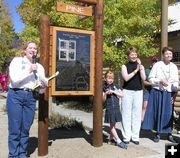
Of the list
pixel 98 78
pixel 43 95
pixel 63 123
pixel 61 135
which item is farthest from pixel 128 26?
pixel 43 95

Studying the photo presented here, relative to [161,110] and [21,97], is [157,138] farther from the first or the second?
[21,97]

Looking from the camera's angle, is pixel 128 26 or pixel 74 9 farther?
pixel 128 26

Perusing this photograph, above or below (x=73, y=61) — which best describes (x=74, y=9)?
above

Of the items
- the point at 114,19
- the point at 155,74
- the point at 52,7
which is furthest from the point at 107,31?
the point at 155,74

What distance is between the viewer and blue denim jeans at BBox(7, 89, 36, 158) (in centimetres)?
581

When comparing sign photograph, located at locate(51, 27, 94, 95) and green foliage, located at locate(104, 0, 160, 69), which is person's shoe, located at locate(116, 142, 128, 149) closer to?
sign photograph, located at locate(51, 27, 94, 95)

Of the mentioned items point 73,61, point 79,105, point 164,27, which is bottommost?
point 79,105

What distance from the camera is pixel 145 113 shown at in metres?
8.20

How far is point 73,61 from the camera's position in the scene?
270 inches

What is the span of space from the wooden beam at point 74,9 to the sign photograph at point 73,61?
0.31 metres

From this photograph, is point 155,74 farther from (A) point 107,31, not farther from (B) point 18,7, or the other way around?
(B) point 18,7

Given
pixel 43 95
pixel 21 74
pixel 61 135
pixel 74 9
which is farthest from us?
pixel 61 135

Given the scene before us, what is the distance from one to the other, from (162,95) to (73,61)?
6.72 feet

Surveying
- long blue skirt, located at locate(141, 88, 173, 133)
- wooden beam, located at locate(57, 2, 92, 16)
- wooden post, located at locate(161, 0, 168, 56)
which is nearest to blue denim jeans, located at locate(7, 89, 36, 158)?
wooden beam, located at locate(57, 2, 92, 16)
